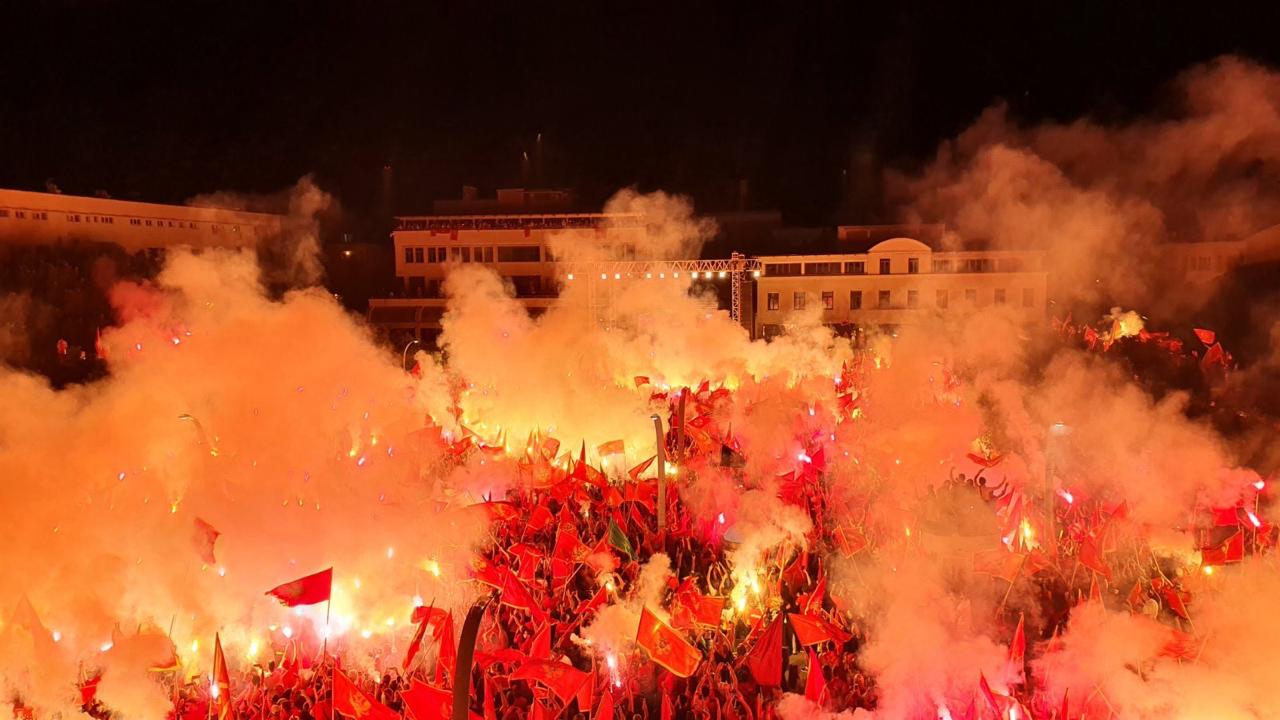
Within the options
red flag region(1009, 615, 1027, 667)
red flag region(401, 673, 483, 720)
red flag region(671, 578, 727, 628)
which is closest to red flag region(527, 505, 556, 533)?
red flag region(671, 578, 727, 628)

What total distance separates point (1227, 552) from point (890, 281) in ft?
62.9

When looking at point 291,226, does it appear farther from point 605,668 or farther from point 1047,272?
point 605,668

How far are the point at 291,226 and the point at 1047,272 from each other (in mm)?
26366

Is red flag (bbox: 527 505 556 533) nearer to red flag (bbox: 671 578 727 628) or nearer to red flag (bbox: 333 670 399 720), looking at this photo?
red flag (bbox: 671 578 727 628)

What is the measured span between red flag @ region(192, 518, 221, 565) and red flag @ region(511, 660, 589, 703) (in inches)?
153

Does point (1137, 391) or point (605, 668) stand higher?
point (1137, 391)

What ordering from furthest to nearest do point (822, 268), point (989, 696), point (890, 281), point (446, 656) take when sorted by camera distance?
point (822, 268), point (890, 281), point (446, 656), point (989, 696)

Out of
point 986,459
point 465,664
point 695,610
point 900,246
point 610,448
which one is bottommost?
point 695,610

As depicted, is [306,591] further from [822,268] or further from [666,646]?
[822,268]

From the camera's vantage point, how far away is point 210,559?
904 cm

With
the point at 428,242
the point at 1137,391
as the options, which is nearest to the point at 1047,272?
the point at 1137,391

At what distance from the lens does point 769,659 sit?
7.61 meters

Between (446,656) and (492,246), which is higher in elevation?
(492,246)

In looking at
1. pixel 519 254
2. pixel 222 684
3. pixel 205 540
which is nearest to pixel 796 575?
pixel 222 684
